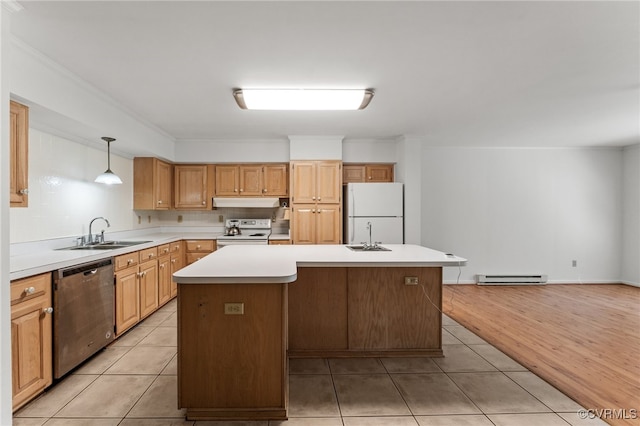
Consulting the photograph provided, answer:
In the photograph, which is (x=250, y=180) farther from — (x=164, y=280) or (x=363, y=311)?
(x=363, y=311)

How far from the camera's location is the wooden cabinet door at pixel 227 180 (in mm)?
4982

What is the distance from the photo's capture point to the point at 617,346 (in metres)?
2.96

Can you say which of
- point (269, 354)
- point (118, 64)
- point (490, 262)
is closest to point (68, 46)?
point (118, 64)

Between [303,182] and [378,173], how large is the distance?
49.2 inches

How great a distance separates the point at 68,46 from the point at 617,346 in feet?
17.0

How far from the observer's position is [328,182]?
186 inches

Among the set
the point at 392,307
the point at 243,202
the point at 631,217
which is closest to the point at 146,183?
the point at 243,202

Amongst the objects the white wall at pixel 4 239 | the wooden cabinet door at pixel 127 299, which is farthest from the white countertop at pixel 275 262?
the wooden cabinet door at pixel 127 299

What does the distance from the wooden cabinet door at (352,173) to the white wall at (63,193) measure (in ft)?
10.6

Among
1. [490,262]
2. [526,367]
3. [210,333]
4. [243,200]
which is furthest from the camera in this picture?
[490,262]

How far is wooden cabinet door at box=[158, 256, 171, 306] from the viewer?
389 cm

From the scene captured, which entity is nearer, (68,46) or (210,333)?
(210,333)

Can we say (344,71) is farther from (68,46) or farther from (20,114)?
(20,114)

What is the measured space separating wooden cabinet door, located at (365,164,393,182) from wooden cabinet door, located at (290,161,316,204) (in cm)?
94
